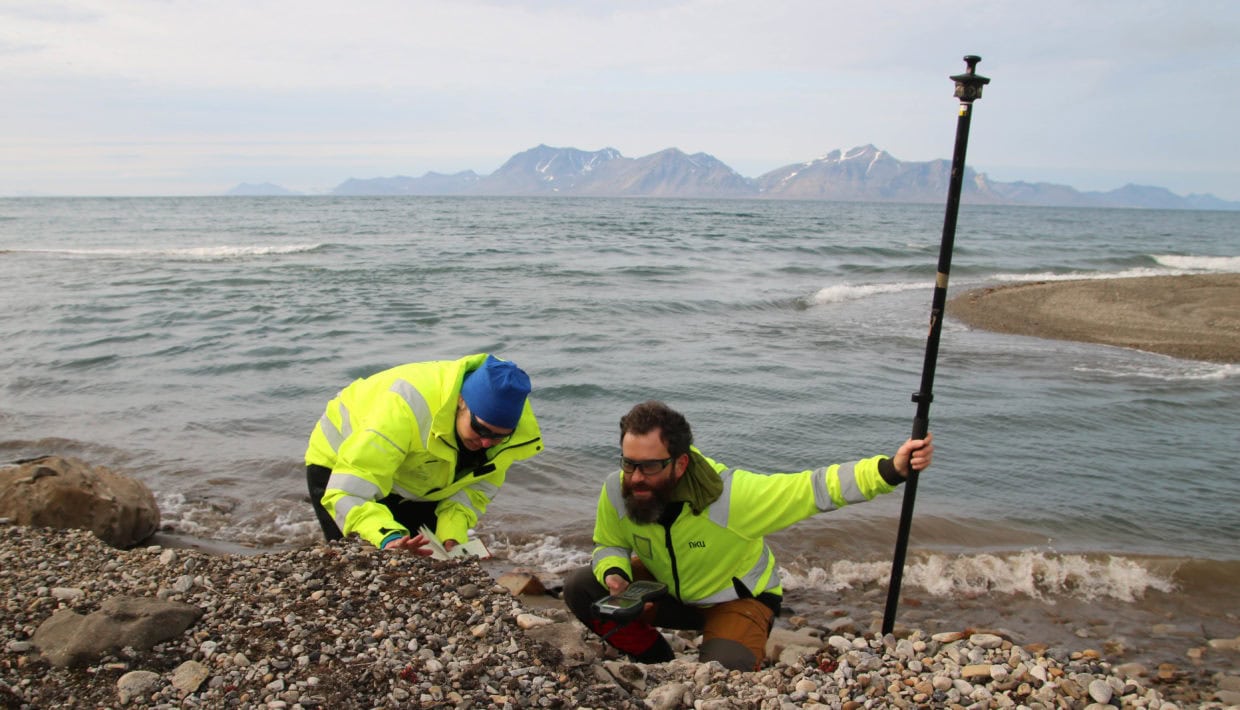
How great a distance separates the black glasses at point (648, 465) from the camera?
14.9 feet

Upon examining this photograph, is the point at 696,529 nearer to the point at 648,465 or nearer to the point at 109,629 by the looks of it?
the point at 648,465

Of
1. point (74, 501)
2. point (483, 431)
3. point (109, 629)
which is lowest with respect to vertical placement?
point (74, 501)

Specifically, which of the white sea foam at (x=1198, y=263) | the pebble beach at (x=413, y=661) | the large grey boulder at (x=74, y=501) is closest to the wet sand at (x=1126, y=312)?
the white sea foam at (x=1198, y=263)

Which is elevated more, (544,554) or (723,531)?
(723,531)

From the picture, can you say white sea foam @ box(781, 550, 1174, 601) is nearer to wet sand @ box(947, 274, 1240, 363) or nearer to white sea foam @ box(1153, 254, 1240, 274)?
wet sand @ box(947, 274, 1240, 363)

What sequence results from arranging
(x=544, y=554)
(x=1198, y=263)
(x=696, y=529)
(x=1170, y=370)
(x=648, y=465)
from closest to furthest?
1. (x=648, y=465)
2. (x=696, y=529)
3. (x=544, y=554)
4. (x=1170, y=370)
5. (x=1198, y=263)

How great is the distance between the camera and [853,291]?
24.0m

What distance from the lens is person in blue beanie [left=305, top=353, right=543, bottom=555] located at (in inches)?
175

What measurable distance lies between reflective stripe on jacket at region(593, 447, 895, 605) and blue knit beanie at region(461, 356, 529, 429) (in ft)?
2.64

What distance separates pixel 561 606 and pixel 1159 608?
426cm

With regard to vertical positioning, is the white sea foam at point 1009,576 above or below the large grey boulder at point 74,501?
below

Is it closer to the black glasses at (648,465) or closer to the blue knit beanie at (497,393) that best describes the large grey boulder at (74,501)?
the blue knit beanie at (497,393)

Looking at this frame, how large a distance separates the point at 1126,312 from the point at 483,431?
18351 mm

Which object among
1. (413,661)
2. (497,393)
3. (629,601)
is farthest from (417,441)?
(629,601)
